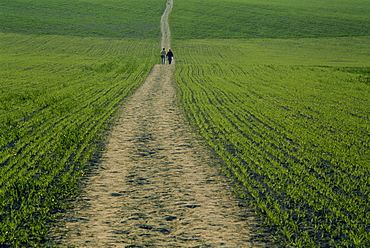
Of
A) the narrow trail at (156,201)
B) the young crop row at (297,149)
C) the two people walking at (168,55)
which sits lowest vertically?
the narrow trail at (156,201)

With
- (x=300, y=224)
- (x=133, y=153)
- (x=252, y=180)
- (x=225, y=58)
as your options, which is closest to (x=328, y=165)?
(x=252, y=180)

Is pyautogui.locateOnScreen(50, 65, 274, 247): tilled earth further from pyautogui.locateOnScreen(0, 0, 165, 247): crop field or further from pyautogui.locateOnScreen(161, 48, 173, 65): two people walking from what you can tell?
pyautogui.locateOnScreen(161, 48, 173, 65): two people walking

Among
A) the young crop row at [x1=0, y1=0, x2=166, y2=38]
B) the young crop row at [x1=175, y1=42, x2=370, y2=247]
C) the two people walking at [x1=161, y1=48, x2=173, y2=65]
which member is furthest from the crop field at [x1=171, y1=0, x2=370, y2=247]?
the young crop row at [x1=0, y1=0, x2=166, y2=38]

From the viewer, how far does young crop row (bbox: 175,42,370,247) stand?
745 centimetres

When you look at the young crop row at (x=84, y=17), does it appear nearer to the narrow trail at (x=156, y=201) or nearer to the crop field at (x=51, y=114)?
the crop field at (x=51, y=114)

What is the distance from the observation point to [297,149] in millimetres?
12148

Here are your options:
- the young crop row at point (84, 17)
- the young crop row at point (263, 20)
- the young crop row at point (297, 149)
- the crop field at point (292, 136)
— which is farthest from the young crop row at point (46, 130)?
the young crop row at point (263, 20)

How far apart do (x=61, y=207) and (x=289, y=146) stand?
7.85 meters

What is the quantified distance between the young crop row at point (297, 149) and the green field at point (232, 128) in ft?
0.12

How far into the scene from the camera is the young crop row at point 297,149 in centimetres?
745

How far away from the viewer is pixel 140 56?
47.9m

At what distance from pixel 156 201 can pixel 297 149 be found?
6025 millimetres

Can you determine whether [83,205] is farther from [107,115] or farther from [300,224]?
[107,115]

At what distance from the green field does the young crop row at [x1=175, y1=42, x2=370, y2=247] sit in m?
0.04
